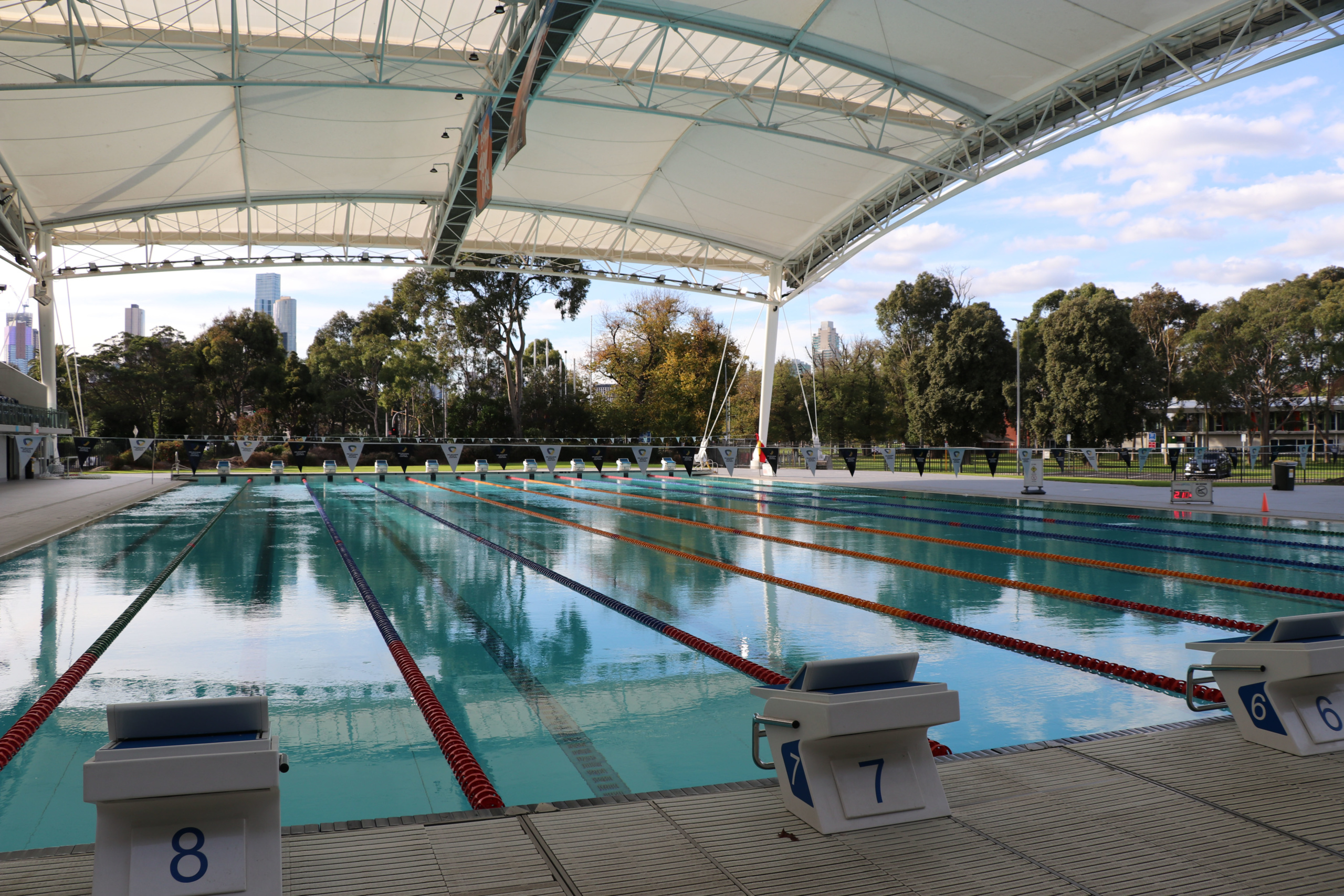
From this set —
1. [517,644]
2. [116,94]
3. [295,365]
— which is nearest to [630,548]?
[517,644]

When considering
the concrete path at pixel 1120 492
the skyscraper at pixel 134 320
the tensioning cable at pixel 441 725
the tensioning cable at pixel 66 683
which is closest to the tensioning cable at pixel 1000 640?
the tensioning cable at pixel 441 725

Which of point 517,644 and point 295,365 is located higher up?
point 295,365

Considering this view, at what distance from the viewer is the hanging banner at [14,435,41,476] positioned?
22.2 metres

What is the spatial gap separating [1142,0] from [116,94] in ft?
52.4

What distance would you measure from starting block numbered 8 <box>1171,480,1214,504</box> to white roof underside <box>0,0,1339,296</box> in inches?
252

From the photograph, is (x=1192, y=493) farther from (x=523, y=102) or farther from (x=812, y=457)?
(x=812, y=457)

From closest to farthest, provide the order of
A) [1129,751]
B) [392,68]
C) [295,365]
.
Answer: [1129,751], [392,68], [295,365]

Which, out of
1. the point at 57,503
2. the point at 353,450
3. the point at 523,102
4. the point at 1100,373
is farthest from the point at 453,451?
the point at 1100,373

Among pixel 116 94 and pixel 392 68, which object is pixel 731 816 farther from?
pixel 116 94

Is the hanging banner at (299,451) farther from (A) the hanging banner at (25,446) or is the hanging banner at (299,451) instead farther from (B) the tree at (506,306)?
(B) the tree at (506,306)

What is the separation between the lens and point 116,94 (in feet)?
47.6

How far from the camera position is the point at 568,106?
53.4ft

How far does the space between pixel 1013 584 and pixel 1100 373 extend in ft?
98.4

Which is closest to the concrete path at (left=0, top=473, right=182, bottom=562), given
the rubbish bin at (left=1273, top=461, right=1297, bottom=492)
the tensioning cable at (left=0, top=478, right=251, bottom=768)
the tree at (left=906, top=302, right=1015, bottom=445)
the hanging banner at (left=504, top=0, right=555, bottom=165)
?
the tensioning cable at (left=0, top=478, right=251, bottom=768)
